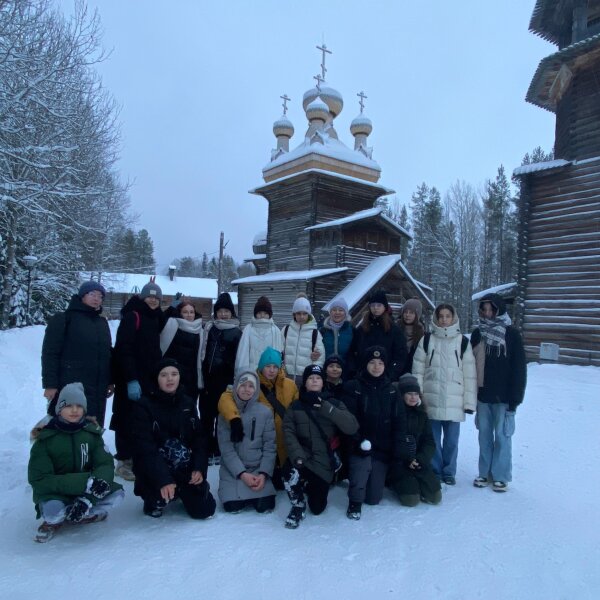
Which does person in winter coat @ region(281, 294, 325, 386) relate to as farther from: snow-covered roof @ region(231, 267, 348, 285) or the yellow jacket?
snow-covered roof @ region(231, 267, 348, 285)

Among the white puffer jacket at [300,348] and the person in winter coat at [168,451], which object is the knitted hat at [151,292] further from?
the white puffer jacket at [300,348]

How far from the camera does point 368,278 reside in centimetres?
1845

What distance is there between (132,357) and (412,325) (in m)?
3.16

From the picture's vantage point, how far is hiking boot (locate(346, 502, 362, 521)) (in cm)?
388

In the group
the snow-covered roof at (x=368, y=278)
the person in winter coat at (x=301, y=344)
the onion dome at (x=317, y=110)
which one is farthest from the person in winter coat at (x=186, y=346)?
the onion dome at (x=317, y=110)

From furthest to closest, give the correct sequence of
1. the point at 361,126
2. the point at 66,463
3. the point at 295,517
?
the point at 361,126 < the point at 295,517 < the point at 66,463

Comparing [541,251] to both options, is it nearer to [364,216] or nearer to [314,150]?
[364,216]

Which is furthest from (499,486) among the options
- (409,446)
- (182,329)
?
(182,329)

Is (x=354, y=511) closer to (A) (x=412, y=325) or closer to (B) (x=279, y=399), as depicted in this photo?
(B) (x=279, y=399)

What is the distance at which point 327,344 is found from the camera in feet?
17.7

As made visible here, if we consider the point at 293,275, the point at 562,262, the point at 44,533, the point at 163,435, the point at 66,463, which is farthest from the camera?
the point at 293,275

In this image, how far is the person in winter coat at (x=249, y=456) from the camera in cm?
391

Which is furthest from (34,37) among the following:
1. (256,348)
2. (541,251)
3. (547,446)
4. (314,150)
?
(314,150)

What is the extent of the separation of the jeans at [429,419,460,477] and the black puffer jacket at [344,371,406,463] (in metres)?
Answer: 0.66
